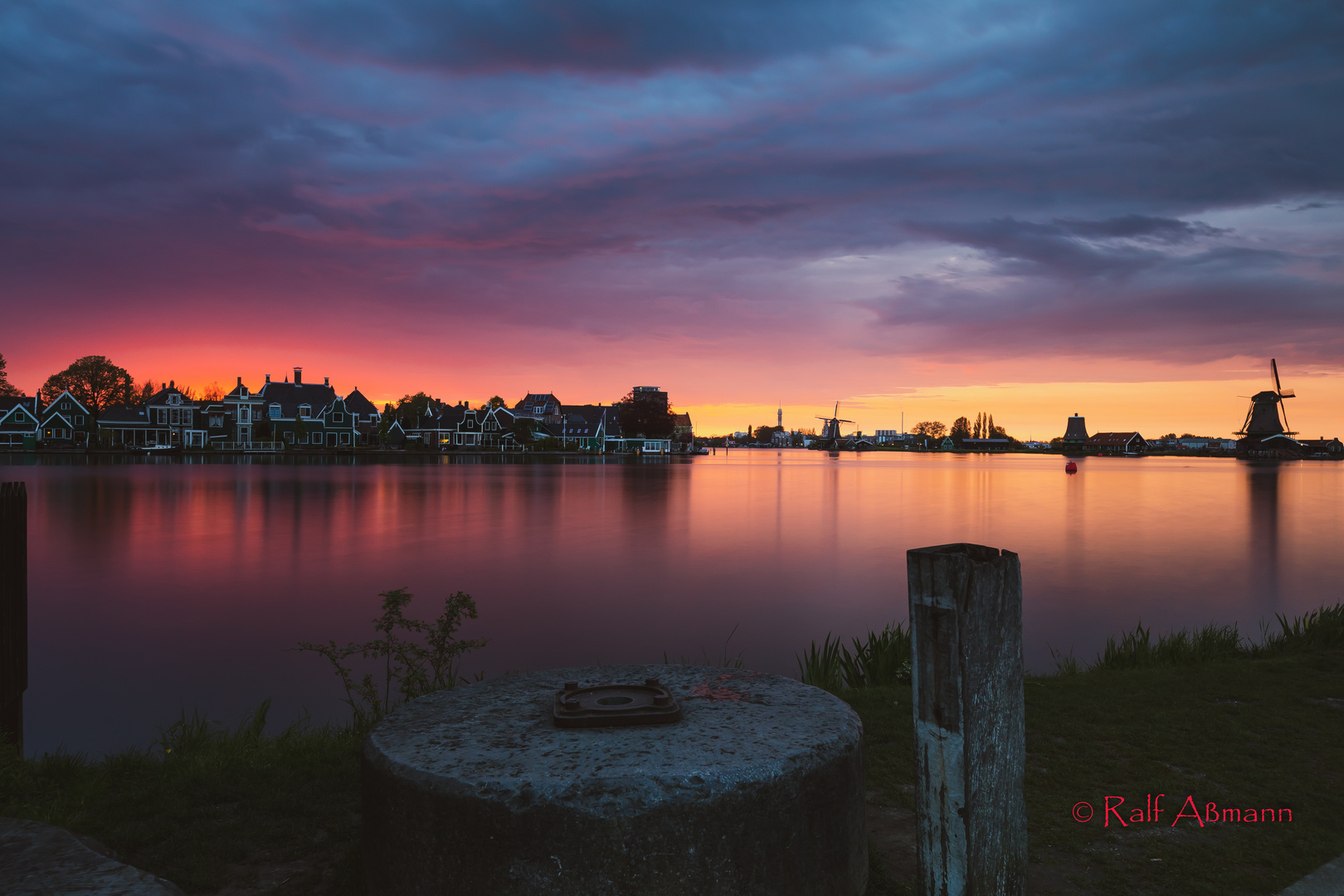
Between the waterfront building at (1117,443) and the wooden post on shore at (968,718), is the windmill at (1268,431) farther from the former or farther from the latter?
the wooden post on shore at (968,718)

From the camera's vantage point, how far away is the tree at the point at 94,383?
356 ft

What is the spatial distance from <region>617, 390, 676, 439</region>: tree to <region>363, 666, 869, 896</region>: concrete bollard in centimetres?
13350

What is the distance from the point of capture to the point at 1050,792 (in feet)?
17.0

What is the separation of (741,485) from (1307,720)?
5234 centimetres

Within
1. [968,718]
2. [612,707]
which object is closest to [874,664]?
[612,707]

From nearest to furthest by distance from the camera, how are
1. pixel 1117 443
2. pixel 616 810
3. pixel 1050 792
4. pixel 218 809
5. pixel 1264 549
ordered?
pixel 616 810 < pixel 218 809 < pixel 1050 792 < pixel 1264 549 < pixel 1117 443

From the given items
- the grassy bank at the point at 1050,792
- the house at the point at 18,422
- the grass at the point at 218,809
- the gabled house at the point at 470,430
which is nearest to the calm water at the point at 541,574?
the grass at the point at 218,809

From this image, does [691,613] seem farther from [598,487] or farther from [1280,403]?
[1280,403]

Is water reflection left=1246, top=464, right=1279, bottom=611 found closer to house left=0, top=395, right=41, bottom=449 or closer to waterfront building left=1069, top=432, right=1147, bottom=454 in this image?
house left=0, top=395, right=41, bottom=449

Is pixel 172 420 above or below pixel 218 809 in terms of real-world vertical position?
above

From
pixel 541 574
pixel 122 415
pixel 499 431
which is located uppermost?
pixel 122 415

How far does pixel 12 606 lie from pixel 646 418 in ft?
442

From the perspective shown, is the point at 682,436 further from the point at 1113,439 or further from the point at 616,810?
the point at 616,810

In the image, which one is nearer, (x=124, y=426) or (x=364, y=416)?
(x=124, y=426)
